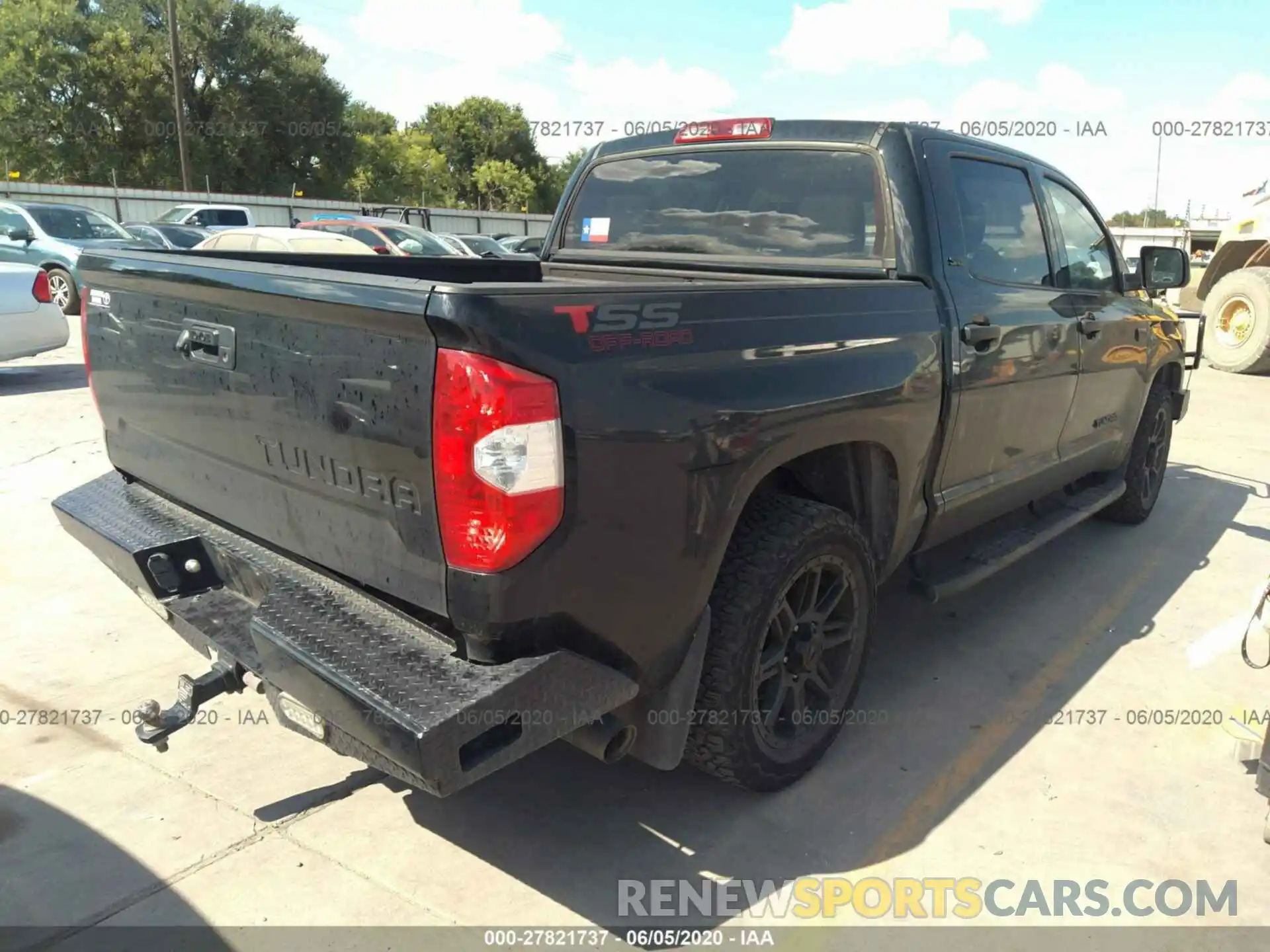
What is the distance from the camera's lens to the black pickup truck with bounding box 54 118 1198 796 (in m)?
2.06

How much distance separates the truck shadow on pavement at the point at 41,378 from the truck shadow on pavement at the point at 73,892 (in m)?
7.08

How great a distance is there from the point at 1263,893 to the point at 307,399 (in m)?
2.93

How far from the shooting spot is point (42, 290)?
9.00m

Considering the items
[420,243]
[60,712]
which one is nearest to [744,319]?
[60,712]

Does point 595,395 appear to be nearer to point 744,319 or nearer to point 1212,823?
point 744,319

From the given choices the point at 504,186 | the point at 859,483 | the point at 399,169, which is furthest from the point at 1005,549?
the point at 504,186

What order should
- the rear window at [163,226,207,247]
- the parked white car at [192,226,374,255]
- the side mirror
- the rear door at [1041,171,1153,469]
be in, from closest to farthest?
the rear door at [1041,171,1153,469] → the side mirror → the parked white car at [192,226,374,255] → the rear window at [163,226,207,247]

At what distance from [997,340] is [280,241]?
10.3 meters

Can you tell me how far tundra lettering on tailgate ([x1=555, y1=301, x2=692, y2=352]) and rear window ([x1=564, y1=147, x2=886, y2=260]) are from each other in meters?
1.46

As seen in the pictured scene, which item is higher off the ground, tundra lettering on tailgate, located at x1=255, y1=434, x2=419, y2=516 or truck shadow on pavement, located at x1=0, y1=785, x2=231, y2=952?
tundra lettering on tailgate, located at x1=255, y1=434, x2=419, y2=516

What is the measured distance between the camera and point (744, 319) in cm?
255

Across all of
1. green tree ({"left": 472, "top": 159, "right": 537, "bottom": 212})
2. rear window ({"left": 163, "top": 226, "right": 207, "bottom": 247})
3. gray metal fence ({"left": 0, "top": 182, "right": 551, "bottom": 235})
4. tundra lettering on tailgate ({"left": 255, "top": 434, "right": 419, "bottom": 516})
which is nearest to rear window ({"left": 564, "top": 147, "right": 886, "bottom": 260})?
tundra lettering on tailgate ({"left": 255, "top": 434, "right": 419, "bottom": 516})

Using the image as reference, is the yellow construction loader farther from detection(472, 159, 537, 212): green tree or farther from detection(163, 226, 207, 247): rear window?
detection(472, 159, 537, 212): green tree

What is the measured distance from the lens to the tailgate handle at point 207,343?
8.28 feet
